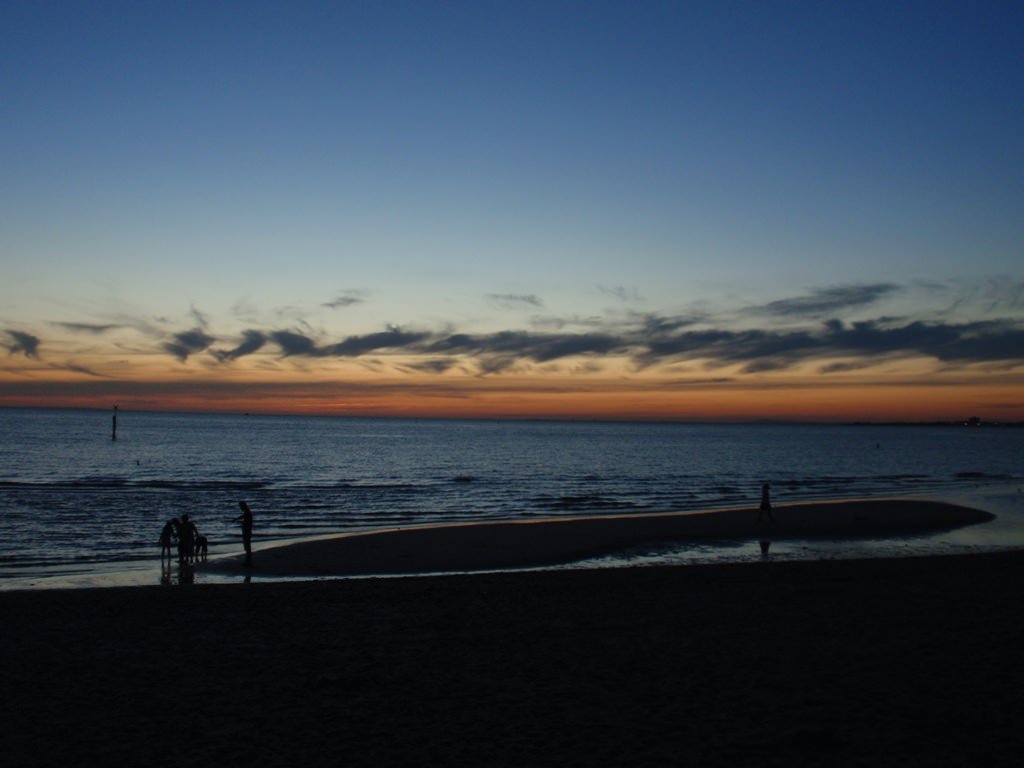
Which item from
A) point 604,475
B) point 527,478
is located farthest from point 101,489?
point 604,475

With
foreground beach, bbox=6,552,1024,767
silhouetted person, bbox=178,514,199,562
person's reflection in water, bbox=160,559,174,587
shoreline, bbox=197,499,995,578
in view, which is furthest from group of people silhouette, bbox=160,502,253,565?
foreground beach, bbox=6,552,1024,767

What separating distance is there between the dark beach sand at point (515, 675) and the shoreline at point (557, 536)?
19.3 feet

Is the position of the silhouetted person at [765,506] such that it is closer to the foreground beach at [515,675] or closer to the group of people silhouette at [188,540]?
the foreground beach at [515,675]

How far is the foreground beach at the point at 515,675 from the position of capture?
8.30 metres

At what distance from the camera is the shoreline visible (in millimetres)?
23859

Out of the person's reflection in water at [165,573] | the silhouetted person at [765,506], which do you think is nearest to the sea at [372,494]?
the person's reflection in water at [165,573]

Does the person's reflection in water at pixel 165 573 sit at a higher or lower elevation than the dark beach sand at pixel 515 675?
lower

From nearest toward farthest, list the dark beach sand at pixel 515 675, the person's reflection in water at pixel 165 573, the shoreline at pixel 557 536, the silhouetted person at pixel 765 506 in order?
the dark beach sand at pixel 515 675, the person's reflection in water at pixel 165 573, the shoreline at pixel 557 536, the silhouetted person at pixel 765 506

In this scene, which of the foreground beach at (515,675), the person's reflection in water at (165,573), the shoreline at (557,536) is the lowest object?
the shoreline at (557,536)

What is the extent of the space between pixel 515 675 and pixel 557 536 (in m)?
20.0

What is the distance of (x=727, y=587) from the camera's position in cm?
1808

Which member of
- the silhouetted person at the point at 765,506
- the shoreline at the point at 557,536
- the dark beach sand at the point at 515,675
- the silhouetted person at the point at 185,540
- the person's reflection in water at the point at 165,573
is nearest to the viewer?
the dark beach sand at the point at 515,675

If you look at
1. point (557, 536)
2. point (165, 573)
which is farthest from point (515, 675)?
point (557, 536)

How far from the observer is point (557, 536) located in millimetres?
30891
